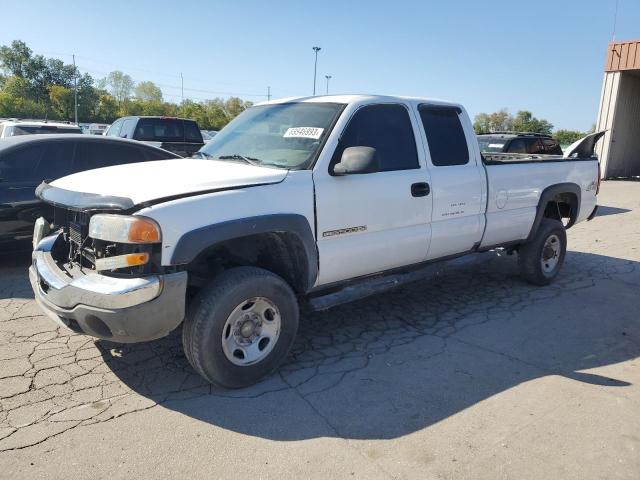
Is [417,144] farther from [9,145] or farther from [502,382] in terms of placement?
[9,145]

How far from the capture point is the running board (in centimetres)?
393

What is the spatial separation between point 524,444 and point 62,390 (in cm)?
296

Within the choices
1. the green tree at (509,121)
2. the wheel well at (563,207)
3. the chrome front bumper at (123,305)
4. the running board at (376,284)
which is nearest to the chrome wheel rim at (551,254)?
the wheel well at (563,207)

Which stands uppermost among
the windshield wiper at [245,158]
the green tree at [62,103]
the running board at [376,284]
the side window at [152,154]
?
the green tree at [62,103]

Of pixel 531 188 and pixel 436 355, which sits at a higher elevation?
pixel 531 188

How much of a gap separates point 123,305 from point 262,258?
119 cm

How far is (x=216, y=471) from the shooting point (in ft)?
8.70

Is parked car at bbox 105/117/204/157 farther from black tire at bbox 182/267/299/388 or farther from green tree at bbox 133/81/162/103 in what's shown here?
green tree at bbox 133/81/162/103

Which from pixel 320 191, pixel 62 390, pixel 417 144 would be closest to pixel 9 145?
pixel 62 390

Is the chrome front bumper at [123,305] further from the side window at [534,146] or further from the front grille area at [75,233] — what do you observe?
the side window at [534,146]

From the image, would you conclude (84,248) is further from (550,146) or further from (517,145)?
(550,146)

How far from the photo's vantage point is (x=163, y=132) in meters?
13.4

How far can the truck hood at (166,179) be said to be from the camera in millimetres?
3215

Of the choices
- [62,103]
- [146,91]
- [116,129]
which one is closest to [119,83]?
[146,91]
